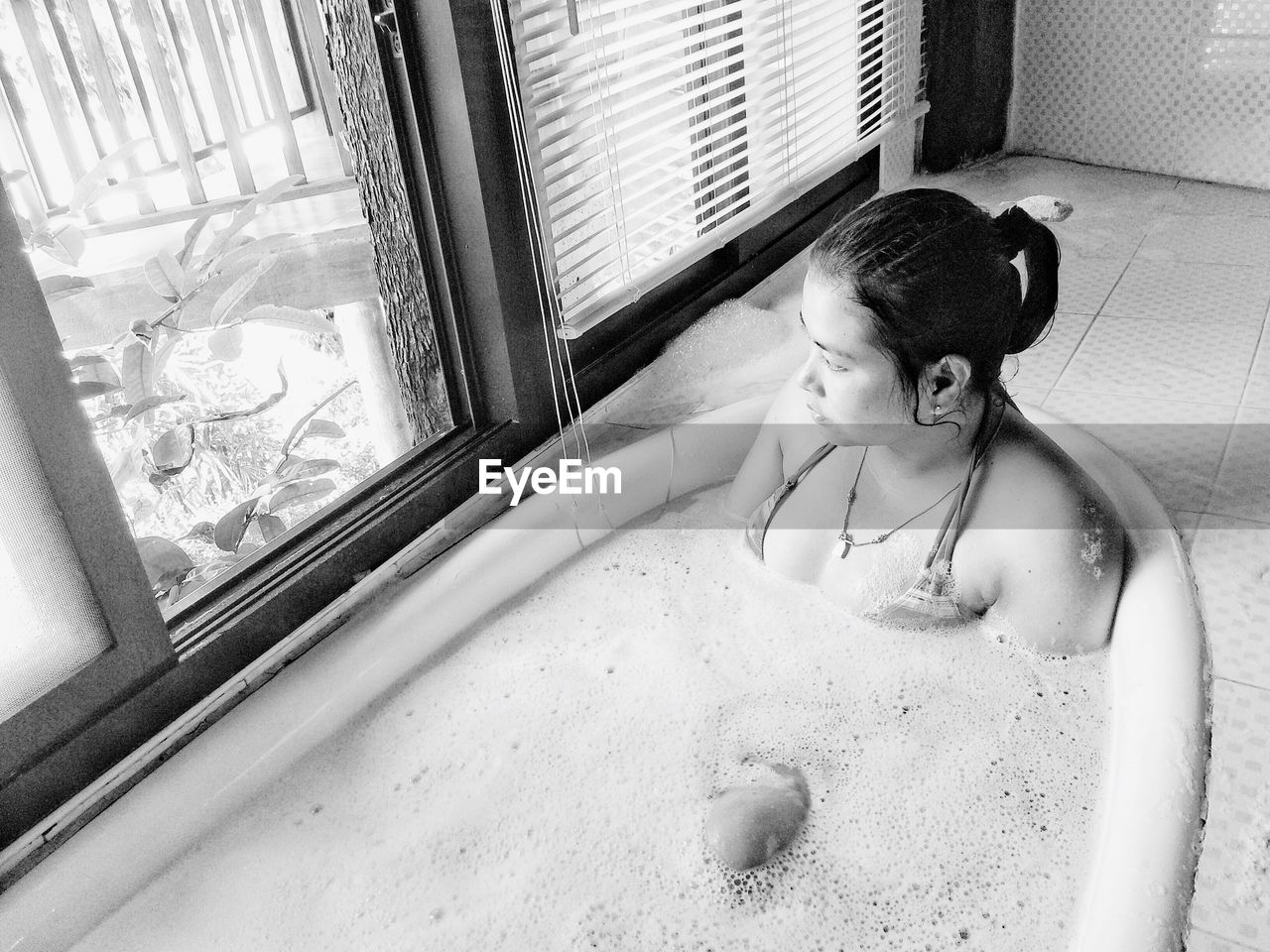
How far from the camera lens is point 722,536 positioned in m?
1.66

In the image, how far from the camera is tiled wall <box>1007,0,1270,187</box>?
2732 mm

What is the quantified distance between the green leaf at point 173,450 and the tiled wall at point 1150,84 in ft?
8.41

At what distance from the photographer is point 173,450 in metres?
1.87

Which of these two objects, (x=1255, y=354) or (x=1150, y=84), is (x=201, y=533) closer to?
(x=1255, y=354)

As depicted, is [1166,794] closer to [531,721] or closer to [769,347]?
[531,721]

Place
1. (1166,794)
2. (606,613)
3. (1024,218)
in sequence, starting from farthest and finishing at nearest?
(606,613) < (1024,218) < (1166,794)

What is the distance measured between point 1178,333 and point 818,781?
4.24 feet

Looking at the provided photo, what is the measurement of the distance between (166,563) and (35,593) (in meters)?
0.62

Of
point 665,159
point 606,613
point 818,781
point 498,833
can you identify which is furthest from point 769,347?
point 498,833

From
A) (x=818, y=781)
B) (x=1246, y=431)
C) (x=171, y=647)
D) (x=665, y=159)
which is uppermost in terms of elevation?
(x=665, y=159)

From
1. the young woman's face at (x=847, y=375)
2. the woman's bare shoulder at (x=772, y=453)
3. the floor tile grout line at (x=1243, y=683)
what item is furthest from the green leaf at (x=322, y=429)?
the floor tile grout line at (x=1243, y=683)

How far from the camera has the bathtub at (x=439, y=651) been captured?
0.96 m

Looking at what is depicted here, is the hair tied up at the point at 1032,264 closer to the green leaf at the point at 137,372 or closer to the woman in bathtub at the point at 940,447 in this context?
the woman in bathtub at the point at 940,447

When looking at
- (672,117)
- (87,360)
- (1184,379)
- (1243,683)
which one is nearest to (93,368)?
(87,360)
